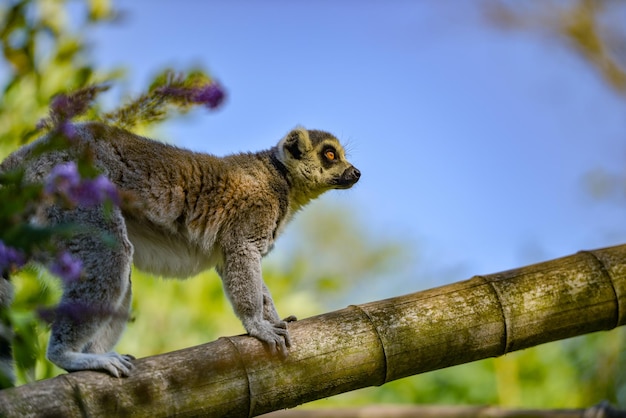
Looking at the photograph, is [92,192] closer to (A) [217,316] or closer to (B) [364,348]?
(B) [364,348]

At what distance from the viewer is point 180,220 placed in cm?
395

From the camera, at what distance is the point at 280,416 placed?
14.3ft

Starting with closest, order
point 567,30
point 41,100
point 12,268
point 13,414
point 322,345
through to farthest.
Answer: point 12,268 < point 13,414 < point 322,345 < point 41,100 < point 567,30

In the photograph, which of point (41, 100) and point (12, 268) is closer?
point (12, 268)

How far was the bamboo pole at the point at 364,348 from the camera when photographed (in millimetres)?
2594

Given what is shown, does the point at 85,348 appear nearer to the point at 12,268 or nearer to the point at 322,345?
the point at 322,345

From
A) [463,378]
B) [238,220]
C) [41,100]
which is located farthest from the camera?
[463,378]

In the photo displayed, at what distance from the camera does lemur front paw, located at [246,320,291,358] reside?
115 inches

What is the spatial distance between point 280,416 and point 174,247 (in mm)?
1254

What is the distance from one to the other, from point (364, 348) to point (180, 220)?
4.79 feet

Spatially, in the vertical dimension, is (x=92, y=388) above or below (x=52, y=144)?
below

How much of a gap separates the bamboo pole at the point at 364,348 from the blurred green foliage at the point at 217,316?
41.1 inches

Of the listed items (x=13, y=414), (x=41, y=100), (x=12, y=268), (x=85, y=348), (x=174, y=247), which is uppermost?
(x=41, y=100)

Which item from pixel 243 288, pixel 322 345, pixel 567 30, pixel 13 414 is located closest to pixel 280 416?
pixel 243 288
